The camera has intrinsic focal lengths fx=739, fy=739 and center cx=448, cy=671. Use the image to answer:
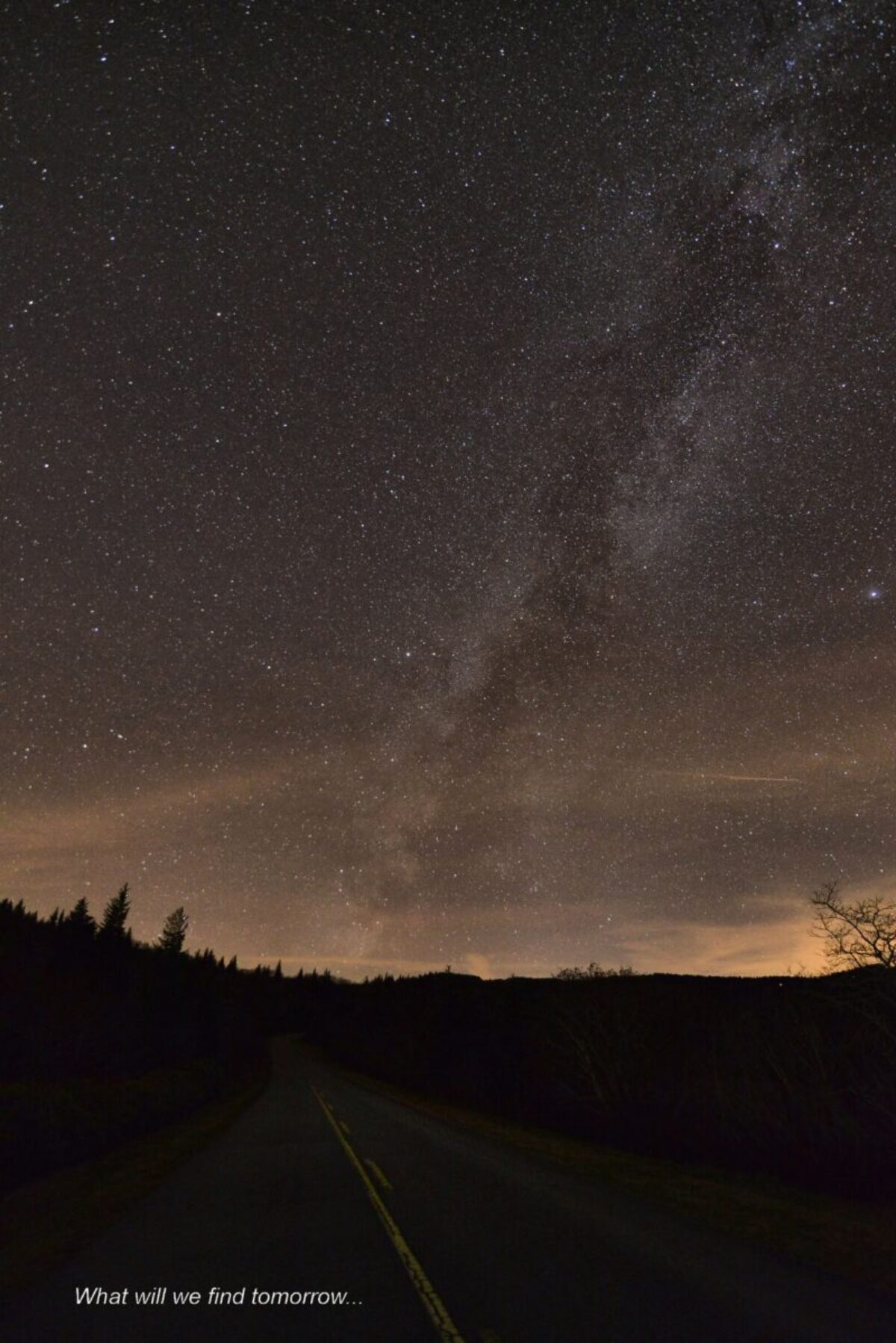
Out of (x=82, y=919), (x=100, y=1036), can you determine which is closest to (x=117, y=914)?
(x=82, y=919)

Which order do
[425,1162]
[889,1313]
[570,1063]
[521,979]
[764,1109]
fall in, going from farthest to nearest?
[521,979] → [570,1063] → [764,1109] → [425,1162] → [889,1313]

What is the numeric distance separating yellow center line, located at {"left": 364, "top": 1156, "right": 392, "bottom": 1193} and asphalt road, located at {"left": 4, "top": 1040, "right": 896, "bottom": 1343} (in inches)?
1.9

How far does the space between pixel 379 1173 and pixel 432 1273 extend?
21.6ft

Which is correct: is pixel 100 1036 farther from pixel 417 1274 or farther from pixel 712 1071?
pixel 417 1274

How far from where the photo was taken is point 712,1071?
18922mm

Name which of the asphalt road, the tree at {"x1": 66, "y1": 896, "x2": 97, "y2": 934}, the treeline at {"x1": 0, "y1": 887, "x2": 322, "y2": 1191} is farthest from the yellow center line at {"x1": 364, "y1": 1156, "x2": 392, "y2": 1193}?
the tree at {"x1": 66, "y1": 896, "x2": 97, "y2": 934}

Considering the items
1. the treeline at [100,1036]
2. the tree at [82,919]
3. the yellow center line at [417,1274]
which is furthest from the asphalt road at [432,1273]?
the tree at [82,919]

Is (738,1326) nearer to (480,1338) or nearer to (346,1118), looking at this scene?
(480,1338)

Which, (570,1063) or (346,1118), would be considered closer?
(346,1118)

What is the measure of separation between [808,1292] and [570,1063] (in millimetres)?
22667

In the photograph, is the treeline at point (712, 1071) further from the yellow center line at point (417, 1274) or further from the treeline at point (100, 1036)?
the treeline at point (100, 1036)

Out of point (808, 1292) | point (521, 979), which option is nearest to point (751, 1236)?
point (808, 1292)

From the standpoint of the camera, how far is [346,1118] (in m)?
23.1

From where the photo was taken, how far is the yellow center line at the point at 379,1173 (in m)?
11.5
